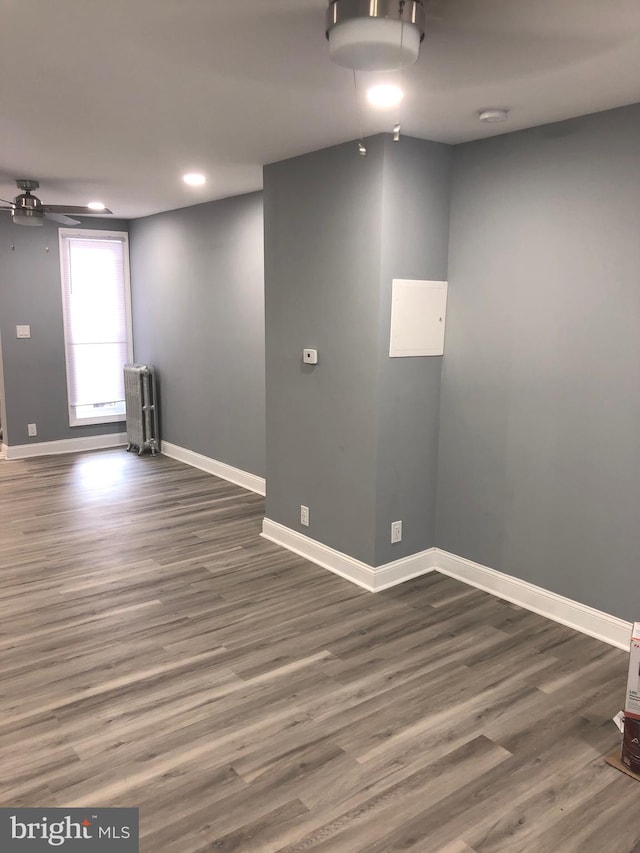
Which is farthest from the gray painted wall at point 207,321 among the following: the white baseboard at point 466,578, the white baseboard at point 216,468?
the white baseboard at point 466,578

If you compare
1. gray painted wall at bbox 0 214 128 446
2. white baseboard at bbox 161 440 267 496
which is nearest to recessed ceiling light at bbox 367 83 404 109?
white baseboard at bbox 161 440 267 496

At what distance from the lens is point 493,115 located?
2.82 metres

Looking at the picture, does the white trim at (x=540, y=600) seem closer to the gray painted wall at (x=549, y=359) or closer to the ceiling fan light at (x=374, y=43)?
the gray painted wall at (x=549, y=359)

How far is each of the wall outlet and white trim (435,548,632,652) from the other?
1.17 ft

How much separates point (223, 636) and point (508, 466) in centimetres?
169

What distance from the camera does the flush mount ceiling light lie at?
166 cm

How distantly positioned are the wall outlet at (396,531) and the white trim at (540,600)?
14.0 inches

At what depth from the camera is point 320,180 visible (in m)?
3.58

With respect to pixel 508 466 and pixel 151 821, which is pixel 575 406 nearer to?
pixel 508 466

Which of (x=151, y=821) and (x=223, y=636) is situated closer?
(x=151, y=821)

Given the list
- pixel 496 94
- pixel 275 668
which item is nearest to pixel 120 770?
pixel 275 668

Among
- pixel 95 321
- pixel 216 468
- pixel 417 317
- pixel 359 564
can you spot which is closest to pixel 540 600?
pixel 359 564

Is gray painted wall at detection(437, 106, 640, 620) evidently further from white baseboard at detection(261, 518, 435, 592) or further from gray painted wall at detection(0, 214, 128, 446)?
gray painted wall at detection(0, 214, 128, 446)

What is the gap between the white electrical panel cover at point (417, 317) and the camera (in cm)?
336
